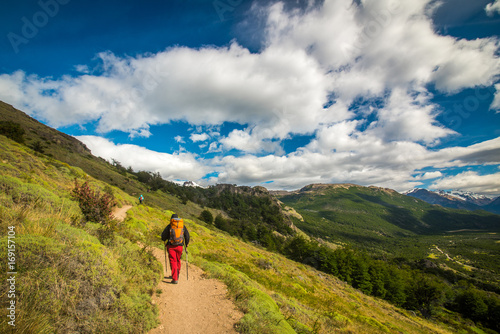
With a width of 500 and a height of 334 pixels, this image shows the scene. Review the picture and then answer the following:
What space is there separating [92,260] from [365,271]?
63.0 metres

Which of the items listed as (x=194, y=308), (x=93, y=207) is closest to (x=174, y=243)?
(x=194, y=308)

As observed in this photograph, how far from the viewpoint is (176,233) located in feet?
27.1

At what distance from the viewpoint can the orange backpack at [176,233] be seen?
8.18 meters

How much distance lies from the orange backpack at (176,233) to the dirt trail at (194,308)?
5.19 feet

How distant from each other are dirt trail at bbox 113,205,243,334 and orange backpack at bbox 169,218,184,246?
5.19 ft

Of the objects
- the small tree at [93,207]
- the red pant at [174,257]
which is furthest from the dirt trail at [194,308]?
the small tree at [93,207]

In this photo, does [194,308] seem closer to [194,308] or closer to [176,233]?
[194,308]

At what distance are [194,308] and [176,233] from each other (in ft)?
9.36

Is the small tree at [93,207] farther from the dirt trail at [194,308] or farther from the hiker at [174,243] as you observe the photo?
the dirt trail at [194,308]

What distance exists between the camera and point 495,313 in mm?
55438

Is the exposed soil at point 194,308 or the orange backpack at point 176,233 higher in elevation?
the orange backpack at point 176,233

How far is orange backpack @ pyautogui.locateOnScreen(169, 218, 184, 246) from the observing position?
8180 mm

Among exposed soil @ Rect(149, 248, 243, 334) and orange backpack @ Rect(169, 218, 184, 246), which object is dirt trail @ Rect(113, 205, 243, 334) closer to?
exposed soil @ Rect(149, 248, 243, 334)

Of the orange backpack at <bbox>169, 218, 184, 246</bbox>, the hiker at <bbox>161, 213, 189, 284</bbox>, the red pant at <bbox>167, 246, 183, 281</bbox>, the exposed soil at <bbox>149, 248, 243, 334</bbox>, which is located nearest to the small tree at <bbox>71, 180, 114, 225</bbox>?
the hiker at <bbox>161, 213, 189, 284</bbox>
